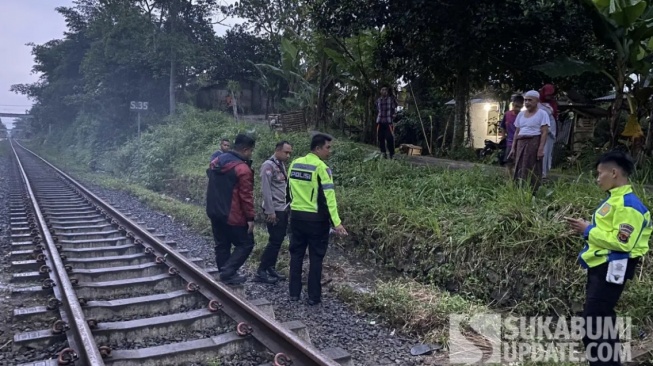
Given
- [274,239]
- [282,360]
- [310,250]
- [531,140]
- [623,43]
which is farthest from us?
[623,43]

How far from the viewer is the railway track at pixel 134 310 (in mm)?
3838

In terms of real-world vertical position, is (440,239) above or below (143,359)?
above

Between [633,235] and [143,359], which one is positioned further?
[143,359]

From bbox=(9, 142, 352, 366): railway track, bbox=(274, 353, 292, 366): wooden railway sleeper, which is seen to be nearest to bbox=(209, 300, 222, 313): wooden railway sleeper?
bbox=(9, 142, 352, 366): railway track

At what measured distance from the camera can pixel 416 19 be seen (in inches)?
379

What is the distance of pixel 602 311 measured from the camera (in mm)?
3385

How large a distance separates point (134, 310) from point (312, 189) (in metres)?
2.20

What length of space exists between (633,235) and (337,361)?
2.25 m

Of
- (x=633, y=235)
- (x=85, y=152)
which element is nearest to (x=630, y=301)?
(x=633, y=235)

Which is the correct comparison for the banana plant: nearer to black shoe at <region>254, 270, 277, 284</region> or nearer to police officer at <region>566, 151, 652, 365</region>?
police officer at <region>566, 151, 652, 365</region>

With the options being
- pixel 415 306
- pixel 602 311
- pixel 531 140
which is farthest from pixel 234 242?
pixel 531 140

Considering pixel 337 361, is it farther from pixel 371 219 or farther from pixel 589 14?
pixel 589 14

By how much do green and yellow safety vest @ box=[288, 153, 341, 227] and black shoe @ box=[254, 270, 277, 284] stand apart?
1.11 meters

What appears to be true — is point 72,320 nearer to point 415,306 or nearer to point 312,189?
point 312,189
